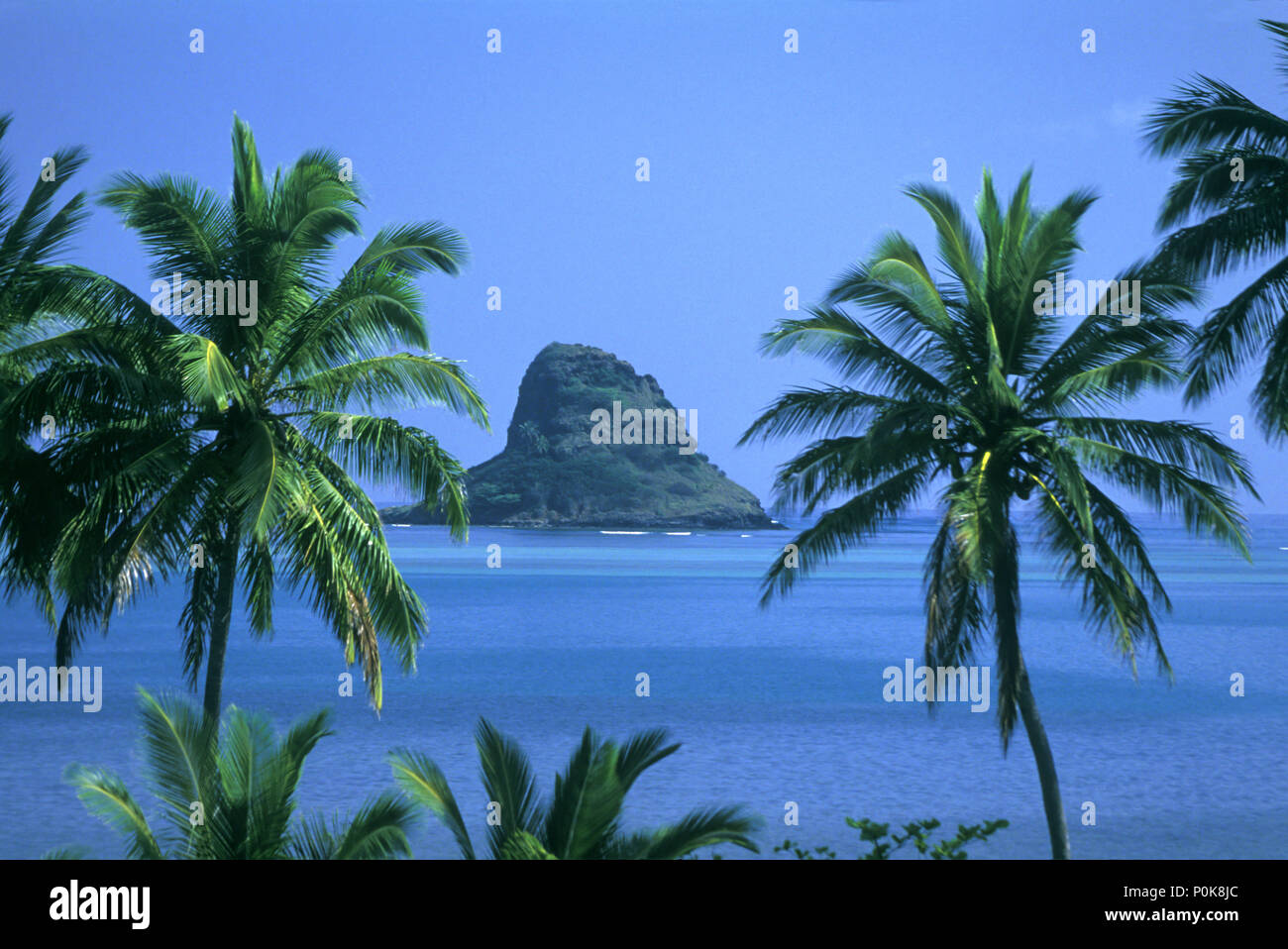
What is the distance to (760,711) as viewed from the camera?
57.4m

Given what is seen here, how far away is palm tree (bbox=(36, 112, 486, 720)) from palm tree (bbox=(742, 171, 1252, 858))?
4.89 meters

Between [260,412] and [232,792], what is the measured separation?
5.84 metres

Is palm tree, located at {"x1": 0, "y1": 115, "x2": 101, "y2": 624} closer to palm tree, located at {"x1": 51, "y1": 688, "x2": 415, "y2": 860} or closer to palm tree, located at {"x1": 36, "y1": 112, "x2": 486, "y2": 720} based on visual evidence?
palm tree, located at {"x1": 36, "y1": 112, "x2": 486, "y2": 720}

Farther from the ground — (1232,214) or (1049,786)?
(1232,214)

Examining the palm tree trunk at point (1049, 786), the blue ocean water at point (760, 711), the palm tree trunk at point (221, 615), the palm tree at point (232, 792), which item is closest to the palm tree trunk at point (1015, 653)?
the palm tree trunk at point (1049, 786)

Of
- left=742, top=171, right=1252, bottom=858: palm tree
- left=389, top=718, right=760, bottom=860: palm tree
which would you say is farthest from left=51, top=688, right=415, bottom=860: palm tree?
left=742, top=171, right=1252, bottom=858: palm tree

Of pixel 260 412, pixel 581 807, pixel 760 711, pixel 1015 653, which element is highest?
pixel 260 412

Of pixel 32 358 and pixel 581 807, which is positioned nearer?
pixel 581 807

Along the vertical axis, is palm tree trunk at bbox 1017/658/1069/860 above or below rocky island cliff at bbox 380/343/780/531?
below

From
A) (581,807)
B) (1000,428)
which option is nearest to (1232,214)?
(1000,428)

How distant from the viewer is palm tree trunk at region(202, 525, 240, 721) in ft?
49.3

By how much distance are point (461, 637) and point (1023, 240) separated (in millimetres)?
71725

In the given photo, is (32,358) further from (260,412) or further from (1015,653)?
(1015,653)
